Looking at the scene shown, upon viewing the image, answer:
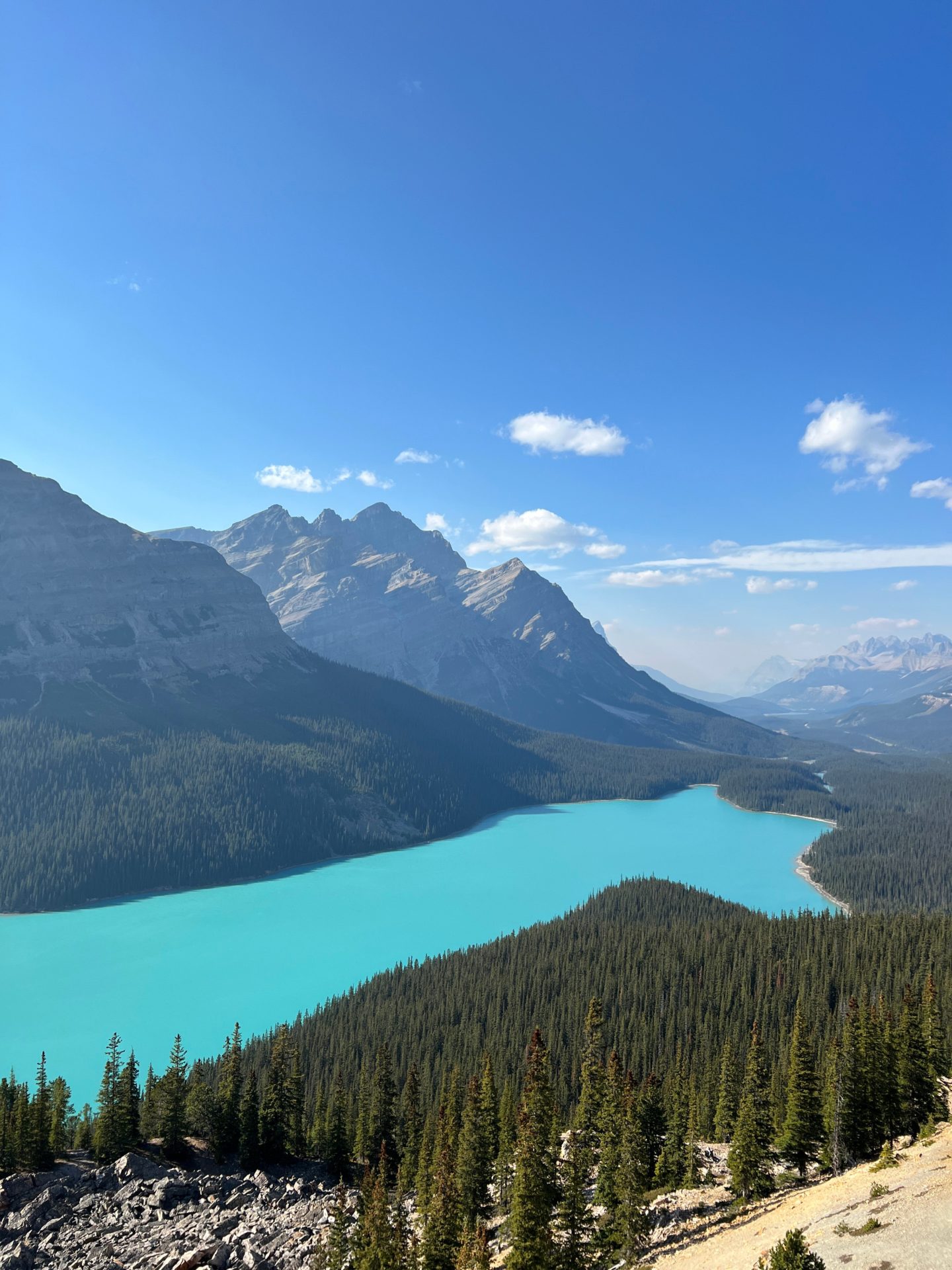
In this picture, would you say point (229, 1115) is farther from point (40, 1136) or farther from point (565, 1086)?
point (565, 1086)

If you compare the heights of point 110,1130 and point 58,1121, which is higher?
point 110,1130

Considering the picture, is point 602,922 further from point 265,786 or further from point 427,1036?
point 265,786

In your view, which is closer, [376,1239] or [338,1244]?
[376,1239]

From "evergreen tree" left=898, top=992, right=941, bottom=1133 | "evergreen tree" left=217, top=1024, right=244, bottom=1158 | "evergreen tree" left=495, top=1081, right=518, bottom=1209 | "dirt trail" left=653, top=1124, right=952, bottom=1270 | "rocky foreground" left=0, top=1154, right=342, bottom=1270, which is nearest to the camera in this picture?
"dirt trail" left=653, top=1124, right=952, bottom=1270

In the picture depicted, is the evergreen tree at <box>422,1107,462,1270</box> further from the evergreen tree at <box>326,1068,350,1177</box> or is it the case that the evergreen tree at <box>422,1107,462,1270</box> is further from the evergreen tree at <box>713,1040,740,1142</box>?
the evergreen tree at <box>713,1040,740,1142</box>

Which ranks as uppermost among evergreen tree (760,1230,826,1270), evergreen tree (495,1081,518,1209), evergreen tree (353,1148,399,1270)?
evergreen tree (760,1230,826,1270)

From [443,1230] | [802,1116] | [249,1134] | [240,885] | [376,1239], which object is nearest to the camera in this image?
[443,1230]

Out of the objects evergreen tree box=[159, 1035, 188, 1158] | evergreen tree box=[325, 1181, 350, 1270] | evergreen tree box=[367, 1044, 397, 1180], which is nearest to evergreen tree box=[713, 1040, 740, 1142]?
evergreen tree box=[367, 1044, 397, 1180]

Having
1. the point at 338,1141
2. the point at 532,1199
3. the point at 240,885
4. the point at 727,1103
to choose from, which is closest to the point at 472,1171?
the point at 532,1199
